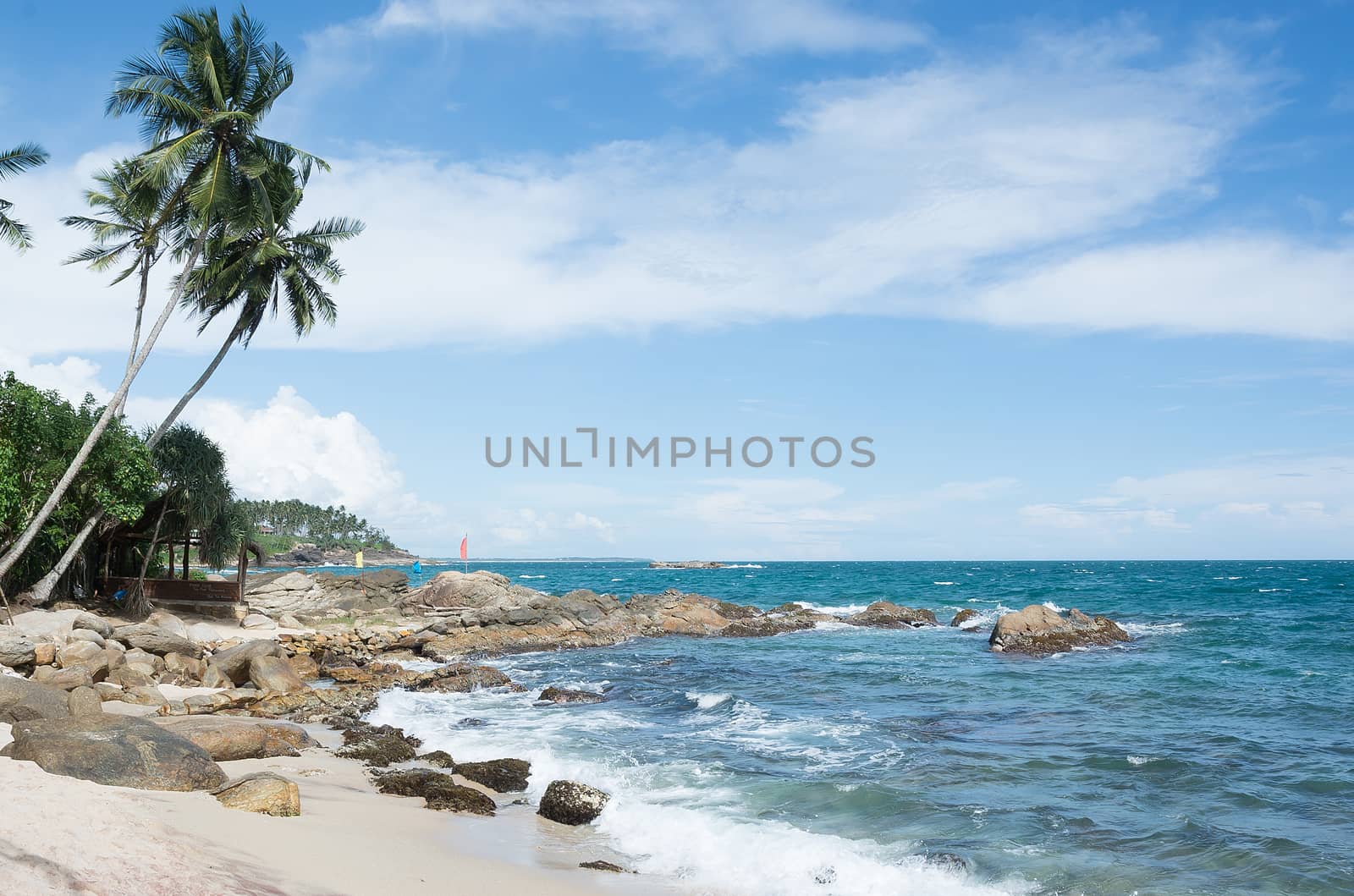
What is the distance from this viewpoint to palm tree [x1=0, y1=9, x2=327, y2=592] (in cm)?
2169

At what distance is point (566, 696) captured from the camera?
764 inches

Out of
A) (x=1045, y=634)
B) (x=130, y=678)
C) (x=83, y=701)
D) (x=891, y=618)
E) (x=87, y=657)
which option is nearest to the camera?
(x=83, y=701)

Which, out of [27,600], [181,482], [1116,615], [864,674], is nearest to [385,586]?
[181,482]

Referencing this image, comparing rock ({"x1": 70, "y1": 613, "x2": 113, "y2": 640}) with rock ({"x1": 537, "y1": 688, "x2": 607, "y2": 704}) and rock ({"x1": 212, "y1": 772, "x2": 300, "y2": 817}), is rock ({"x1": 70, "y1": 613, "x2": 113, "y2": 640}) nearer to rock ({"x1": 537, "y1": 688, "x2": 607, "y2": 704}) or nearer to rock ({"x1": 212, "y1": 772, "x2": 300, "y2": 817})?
rock ({"x1": 537, "y1": 688, "x2": 607, "y2": 704})

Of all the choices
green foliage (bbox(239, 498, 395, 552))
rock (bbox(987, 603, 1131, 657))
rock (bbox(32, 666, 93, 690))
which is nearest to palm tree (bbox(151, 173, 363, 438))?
rock (bbox(32, 666, 93, 690))

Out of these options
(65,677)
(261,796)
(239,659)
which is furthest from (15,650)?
(261,796)

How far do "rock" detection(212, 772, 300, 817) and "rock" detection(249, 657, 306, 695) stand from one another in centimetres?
977

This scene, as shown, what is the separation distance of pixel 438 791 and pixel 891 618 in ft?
104

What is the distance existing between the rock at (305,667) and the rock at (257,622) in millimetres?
6303

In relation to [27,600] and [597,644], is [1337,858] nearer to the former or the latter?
[597,644]

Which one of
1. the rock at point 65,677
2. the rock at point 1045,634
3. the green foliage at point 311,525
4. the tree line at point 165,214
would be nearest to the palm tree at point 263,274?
the tree line at point 165,214

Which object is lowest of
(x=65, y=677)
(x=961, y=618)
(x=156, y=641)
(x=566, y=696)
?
(x=961, y=618)

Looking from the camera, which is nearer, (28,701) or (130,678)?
(28,701)

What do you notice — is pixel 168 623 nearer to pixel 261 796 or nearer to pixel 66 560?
pixel 66 560
